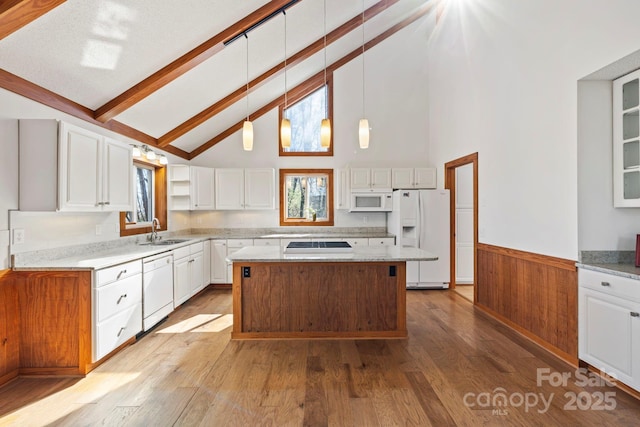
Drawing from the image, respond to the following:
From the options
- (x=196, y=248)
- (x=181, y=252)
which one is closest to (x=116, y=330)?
(x=181, y=252)

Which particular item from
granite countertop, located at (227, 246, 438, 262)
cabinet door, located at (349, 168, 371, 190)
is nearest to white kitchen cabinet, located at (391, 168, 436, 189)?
cabinet door, located at (349, 168, 371, 190)

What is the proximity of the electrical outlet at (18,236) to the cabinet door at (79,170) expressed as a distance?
0.34 meters

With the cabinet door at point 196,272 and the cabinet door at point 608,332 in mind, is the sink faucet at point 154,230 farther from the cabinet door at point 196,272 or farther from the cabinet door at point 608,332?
the cabinet door at point 608,332

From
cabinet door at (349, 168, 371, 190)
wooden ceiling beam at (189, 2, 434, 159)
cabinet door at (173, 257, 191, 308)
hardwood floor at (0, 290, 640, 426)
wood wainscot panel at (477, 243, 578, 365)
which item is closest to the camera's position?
hardwood floor at (0, 290, 640, 426)

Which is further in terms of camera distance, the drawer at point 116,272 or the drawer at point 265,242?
the drawer at point 265,242

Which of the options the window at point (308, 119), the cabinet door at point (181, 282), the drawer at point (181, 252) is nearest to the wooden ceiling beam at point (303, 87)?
the window at point (308, 119)

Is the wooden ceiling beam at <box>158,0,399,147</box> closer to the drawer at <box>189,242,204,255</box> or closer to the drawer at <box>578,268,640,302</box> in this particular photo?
the drawer at <box>189,242,204,255</box>

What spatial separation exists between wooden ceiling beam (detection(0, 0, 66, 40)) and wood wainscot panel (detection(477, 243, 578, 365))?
164 inches

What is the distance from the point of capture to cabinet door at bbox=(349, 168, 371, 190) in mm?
5641

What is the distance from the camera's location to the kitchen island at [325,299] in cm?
332

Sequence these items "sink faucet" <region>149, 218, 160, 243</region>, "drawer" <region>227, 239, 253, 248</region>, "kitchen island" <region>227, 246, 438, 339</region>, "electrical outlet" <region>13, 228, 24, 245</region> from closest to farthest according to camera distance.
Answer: "electrical outlet" <region>13, 228, 24, 245</region> → "kitchen island" <region>227, 246, 438, 339</region> → "sink faucet" <region>149, 218, 160, 243</region> → "drawer" <region>227, 239, 253, 248</region>

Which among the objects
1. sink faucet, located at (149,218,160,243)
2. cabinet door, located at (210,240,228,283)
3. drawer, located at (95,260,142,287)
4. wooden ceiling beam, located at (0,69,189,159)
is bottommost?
cabinet door, located at (210,240,228,283)

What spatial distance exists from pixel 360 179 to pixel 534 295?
310cm

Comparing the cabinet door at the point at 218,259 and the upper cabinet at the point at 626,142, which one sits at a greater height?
the upper cabinet at the point at 626,142
